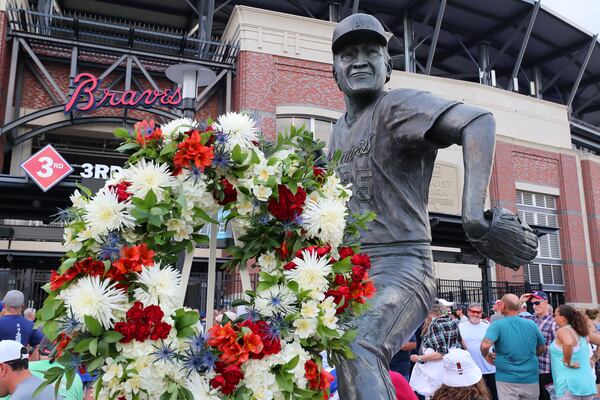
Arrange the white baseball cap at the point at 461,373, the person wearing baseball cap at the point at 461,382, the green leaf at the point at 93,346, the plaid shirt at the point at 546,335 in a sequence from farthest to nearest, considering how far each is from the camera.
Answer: the plaid shirt at the point at 546,335 < the white baseball cap at the point at 461,373 < the person wearing baseball cap at the point at 461,382 < the green leaf at the point at 93,346

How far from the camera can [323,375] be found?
2.20m

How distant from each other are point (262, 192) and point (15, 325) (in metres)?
6.52

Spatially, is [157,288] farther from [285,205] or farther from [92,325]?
[285,205]

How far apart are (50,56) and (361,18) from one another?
17783mm

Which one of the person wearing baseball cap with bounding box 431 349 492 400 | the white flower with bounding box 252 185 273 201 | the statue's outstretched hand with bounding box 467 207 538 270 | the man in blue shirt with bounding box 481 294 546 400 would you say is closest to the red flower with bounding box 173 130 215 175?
the white flower with bounding box 252 185 273 201

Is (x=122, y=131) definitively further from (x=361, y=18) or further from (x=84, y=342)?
(x=361, y=18)

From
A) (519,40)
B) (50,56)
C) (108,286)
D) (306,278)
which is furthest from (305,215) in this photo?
(519,40)

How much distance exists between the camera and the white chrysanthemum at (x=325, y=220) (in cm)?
229

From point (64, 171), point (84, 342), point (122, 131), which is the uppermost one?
point (64, 171)

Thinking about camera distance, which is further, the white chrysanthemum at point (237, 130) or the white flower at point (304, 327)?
the white chrysanthemum at point (237, 130)

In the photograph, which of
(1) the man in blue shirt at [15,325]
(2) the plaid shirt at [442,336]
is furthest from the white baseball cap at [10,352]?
(2) the plaid shirt at [442,336]

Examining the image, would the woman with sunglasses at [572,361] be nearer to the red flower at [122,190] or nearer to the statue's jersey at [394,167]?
the statue's jersey at [394,167]

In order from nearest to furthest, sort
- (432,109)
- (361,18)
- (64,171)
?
(432,109)
(361,18)
(64,171)

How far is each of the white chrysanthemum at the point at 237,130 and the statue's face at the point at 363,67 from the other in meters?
0.97
